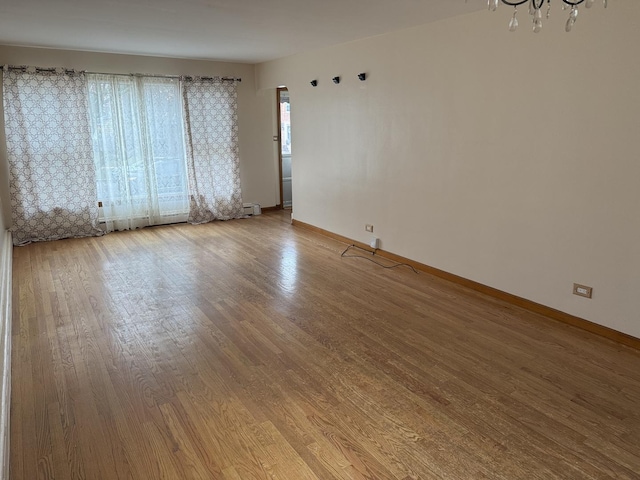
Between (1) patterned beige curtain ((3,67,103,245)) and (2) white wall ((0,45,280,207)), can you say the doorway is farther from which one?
(1) patterned beige curtain ((3,67,103,245))

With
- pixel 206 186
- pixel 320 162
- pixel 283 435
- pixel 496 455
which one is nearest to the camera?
pixel 496 455

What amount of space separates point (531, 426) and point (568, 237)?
5.42 ft

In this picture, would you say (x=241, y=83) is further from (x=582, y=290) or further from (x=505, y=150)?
(x=582, y=290)

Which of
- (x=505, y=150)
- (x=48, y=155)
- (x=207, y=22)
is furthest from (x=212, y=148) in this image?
(x=505, y=150)

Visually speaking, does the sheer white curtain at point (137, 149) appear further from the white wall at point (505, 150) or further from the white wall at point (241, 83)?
the white wall at point (505, 150)

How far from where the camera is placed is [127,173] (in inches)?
246

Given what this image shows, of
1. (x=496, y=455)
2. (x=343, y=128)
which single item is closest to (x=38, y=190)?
(x=343, y=128)

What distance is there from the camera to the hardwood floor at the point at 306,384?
1.97 metres

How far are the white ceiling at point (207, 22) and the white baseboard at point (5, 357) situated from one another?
2202 millimetres

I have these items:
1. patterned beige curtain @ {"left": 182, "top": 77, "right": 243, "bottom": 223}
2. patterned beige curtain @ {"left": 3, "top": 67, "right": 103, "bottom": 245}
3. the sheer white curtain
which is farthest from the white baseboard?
patterned beige curtain @ {"left": 182, "top": 77, "right": 243, "bottom": 223}

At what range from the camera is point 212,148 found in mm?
6844

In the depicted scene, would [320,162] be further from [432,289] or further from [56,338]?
[56,338]

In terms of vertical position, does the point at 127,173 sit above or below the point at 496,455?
above

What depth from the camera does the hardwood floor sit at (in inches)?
77.6
